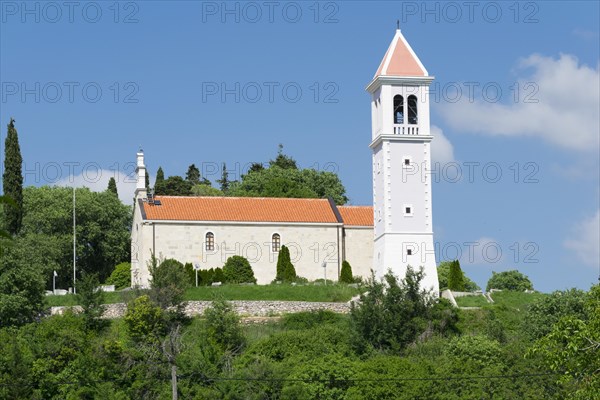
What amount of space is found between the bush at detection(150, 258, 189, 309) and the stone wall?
1.62 meters

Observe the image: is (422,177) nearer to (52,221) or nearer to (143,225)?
(143,225)

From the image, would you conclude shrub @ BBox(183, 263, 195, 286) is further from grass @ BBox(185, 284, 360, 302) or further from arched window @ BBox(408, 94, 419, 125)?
arched window @ BBox(408, 94, 419, 125)

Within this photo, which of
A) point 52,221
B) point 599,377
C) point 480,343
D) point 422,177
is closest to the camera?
point 599,377

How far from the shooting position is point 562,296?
52.7 metres

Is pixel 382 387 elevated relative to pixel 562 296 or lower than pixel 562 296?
lower

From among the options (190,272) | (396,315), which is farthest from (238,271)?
(396,315)

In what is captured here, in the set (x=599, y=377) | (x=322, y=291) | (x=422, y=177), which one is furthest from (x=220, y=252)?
(x=599, y=377)

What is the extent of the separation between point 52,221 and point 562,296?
39358mm

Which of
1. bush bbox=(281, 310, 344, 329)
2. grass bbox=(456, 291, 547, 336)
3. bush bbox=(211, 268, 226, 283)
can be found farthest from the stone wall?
grass bbox=(456, 291, 547, 336)

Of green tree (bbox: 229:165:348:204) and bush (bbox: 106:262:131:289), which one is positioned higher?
green tree (bbox: 229:165:348:204)

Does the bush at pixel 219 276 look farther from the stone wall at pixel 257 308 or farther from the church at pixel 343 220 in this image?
the stone wall at pixel 257 308

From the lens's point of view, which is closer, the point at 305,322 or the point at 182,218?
the point at 305,322

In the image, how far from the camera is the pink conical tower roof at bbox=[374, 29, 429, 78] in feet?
198

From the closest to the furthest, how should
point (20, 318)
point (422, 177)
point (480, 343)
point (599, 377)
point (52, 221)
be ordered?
point (599, 377) < point (480, 343) < point (20, 318) < point (422, 177) < point (52, 221)
